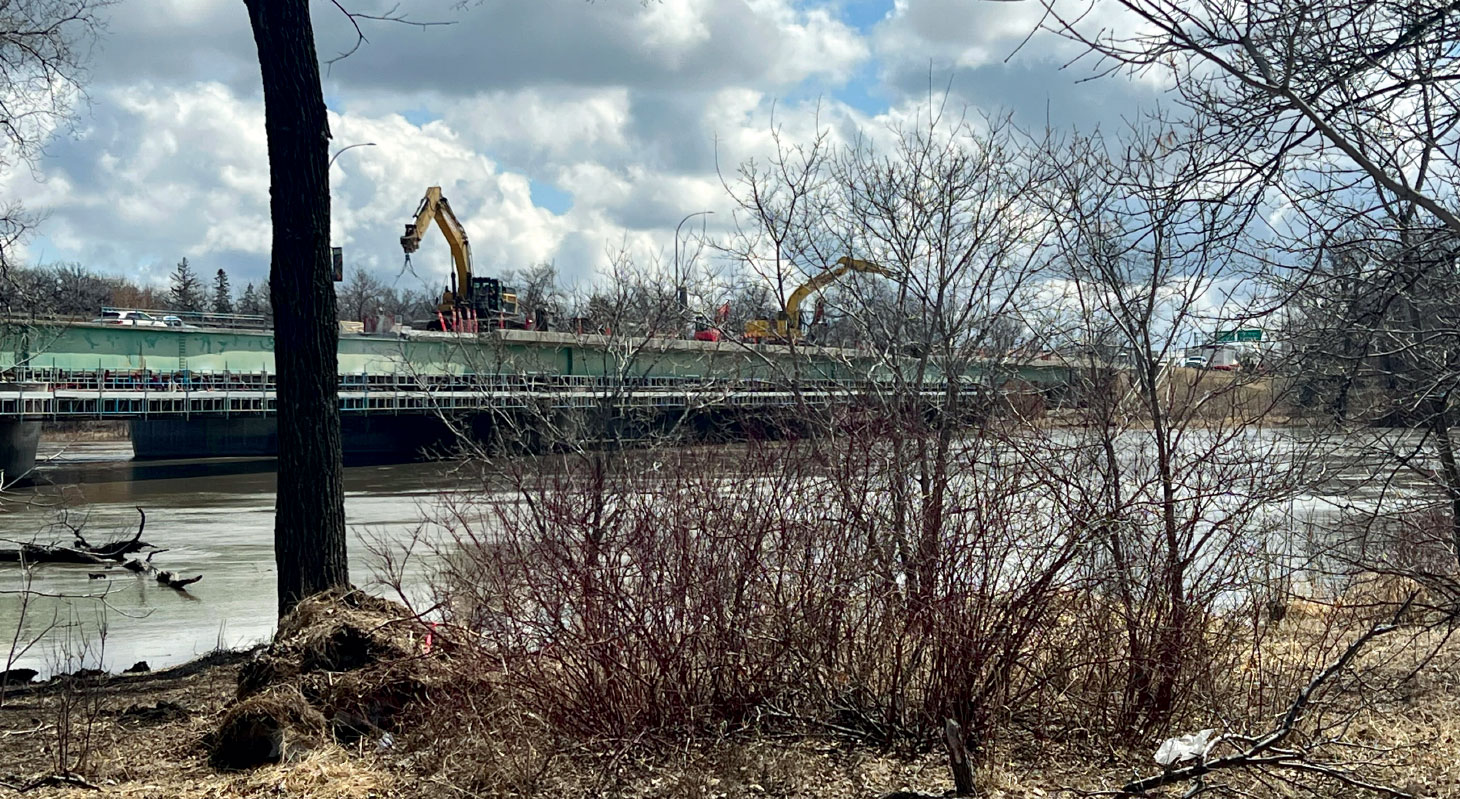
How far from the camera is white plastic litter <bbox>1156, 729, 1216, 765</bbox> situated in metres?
4.72

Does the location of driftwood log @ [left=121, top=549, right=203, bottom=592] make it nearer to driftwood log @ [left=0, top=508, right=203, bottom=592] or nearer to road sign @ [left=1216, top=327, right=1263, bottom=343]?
driftwood log @ [left=0, top=508, right=203, bottom=592]

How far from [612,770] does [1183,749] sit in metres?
2.60

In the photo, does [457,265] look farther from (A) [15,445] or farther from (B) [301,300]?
(B) [301,300]

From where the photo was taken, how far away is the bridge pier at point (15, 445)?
37.9 meters

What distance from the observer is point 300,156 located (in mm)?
8703

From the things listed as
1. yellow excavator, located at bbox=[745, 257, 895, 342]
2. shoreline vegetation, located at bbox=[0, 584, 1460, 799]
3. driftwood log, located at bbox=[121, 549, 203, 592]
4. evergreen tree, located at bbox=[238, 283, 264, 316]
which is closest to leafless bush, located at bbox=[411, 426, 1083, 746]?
shoreline vegetation, located at bbox=[0, 584, 1460, 799]

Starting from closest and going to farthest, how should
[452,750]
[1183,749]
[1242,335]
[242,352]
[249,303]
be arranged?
[1183,749]
[452,750]
[1242,335]
[242,352]
[249,303]

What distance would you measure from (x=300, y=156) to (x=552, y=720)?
5108 mm

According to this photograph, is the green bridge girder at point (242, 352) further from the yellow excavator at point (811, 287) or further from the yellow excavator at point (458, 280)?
the yellow excavator at point (811, 287)

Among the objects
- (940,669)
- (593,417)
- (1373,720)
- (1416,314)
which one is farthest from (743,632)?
(593,417)

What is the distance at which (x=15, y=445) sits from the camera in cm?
3872

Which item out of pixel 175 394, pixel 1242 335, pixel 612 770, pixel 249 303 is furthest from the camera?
pixel 249 303

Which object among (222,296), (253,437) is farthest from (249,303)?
(253,437)

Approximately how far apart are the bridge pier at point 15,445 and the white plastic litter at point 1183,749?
4026cm
